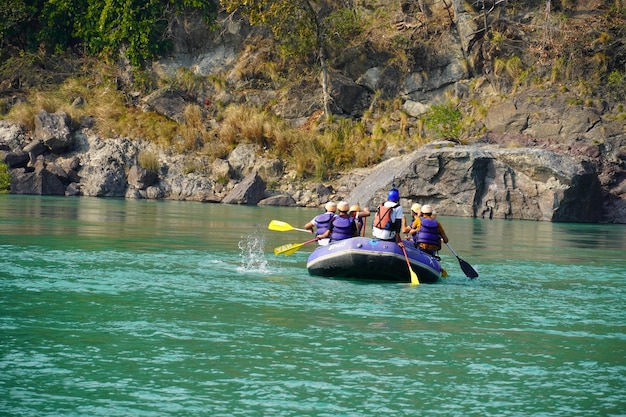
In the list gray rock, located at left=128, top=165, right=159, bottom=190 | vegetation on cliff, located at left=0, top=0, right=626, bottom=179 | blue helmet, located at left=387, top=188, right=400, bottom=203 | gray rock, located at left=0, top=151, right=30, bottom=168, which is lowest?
blue helmet, located at left=387, top=188, right=400, bottom=203

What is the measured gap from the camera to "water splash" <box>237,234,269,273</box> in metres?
15.9

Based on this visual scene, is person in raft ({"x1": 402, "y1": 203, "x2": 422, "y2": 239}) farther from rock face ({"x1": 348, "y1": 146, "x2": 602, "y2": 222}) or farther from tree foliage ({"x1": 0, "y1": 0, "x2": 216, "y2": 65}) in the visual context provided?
tree foliage ({"x1": 0, "y1": 0, "x2": 216, "y2": 65})

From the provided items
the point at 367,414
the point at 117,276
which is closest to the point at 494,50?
the point at 117,276

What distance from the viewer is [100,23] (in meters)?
41.9

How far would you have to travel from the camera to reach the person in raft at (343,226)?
1572 centimetres

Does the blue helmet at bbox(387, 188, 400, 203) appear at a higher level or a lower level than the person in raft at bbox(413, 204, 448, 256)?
higher

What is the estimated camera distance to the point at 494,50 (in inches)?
1581

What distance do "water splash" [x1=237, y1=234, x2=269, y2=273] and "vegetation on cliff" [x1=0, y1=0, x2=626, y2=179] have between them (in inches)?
640

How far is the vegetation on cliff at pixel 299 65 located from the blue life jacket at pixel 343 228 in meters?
20.5

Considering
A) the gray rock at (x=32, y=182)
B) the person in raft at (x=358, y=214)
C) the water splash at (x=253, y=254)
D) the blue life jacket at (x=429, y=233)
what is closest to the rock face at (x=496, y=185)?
the gray rock at (x=32, y=182)

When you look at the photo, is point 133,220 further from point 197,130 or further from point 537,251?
point 197,130

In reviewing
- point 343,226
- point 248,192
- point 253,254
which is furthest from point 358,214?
point 248,192

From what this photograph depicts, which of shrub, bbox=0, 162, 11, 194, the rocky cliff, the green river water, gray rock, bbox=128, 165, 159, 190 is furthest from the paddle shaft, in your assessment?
gray rock, bbox=128, 165, 159, 190

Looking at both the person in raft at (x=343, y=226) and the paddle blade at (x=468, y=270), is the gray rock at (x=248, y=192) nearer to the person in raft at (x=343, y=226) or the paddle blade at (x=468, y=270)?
the person in raft at (x=343, y=226)
